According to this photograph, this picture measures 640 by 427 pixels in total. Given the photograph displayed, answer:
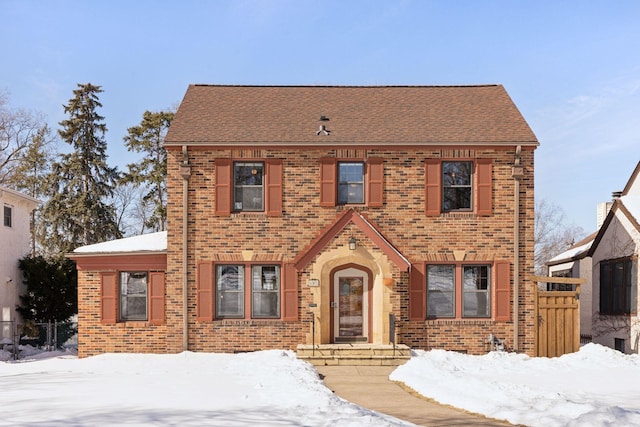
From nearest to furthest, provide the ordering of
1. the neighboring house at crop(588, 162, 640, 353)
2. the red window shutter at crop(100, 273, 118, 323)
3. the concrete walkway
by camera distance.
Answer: the concrete walkway → the red window shutter at crop(100, 273, 118, 323) → the neighboring house at crop(588, 162, 640, 353)

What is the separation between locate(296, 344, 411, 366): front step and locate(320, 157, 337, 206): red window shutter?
397 centimetres

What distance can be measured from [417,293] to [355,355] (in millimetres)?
2664

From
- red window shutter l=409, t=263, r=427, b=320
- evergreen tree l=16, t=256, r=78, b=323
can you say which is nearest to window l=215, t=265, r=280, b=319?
red window shutter l=409, t=263, r=427, b=320

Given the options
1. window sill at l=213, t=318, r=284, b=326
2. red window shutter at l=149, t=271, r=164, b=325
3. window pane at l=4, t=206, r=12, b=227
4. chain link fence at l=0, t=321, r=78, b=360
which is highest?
window pane at l=4, t=206, r=12, b=227

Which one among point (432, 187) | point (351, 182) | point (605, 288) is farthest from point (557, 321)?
point (351, 182)

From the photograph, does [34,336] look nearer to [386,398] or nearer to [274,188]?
[274,188]

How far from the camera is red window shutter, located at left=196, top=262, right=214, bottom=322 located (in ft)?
60.4

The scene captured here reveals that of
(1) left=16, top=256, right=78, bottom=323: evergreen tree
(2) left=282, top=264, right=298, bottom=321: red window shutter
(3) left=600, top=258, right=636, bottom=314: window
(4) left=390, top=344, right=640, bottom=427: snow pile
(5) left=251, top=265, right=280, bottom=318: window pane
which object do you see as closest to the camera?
(4) left=390, top=344, right=640, bottom=427: snow pile

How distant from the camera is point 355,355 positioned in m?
17.1

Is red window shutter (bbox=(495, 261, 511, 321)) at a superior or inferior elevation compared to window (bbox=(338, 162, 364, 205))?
inferior

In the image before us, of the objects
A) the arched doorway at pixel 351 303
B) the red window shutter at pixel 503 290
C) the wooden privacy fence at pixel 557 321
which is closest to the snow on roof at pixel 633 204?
the wooden privacy fence at pixel 557 321

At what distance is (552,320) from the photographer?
61.4 feet

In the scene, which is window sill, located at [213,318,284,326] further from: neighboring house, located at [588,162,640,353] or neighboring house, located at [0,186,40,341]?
neighboring house, located at [588,162,640,353]

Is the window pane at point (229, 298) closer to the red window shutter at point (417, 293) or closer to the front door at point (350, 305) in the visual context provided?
the front door at point (350, 305)
